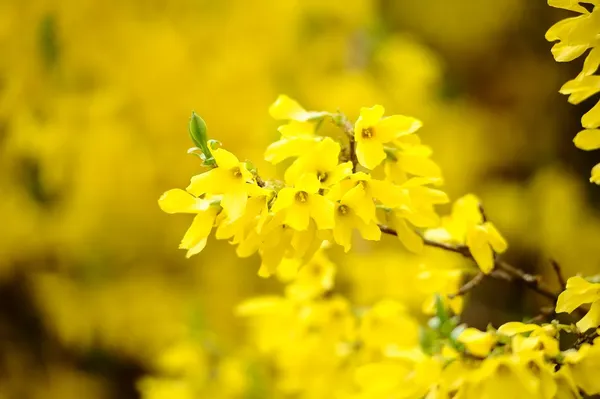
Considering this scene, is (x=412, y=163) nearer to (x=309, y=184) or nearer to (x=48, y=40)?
(x=309, y=184)

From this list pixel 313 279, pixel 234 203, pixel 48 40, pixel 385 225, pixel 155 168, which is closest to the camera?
pixel 234 203

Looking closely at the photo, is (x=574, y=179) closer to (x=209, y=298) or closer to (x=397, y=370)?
(x=209, y=298)

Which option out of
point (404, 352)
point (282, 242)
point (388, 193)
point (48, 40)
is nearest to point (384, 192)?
point (388, 193)

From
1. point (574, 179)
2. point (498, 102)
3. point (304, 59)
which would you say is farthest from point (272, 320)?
point (498, 102)

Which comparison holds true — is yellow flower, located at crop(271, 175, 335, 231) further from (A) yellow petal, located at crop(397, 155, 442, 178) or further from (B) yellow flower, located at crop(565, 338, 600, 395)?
(B) yellow flower, located at crop(565, 338, 600, 395)

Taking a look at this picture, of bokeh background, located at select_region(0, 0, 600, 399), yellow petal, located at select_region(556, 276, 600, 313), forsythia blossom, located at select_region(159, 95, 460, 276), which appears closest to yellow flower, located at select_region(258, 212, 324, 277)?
forsythia blossom, located at select_region(159, 95, 460, 276)

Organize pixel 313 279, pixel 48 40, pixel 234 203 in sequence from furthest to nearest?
pixel 48 40 → pixel 313 279 → pixel 234 203

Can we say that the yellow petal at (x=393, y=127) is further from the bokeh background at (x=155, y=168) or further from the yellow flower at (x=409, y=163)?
the bokeh background at (x=155, y=168)
